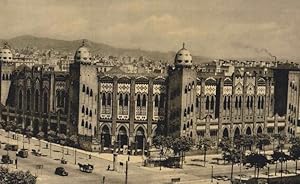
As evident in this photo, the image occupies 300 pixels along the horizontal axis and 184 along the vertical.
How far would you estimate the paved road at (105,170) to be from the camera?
303ft

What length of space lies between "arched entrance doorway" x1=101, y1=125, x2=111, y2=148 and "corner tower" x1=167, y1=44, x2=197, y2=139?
40.8ft

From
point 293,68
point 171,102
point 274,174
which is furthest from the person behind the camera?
point 293,68

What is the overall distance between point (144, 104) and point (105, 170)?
1143 inches

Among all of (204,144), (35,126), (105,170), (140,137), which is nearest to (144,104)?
(140,137)

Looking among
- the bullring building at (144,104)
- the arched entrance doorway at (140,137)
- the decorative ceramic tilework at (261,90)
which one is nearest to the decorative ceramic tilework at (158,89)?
the bullring building at (144,104)

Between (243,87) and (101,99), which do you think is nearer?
(101,99)

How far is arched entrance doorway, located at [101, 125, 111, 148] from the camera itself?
127m

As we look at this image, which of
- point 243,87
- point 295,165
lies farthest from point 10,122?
point 295,165

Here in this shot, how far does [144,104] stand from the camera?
12781cm

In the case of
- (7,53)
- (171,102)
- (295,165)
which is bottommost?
(295,165)

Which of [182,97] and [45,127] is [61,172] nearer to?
[182,97]

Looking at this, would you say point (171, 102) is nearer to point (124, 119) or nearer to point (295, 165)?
point (124, 119)

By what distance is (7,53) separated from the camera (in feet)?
517

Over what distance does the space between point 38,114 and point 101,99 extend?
65.6ft
